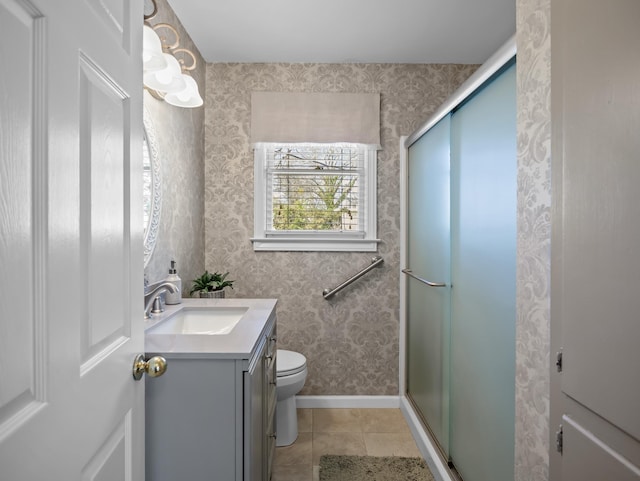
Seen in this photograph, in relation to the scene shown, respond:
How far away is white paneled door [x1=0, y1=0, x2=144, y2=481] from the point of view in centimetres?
45

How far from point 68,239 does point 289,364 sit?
1701 mm

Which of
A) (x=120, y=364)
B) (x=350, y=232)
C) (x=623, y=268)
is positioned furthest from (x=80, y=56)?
(x=350, y=232)

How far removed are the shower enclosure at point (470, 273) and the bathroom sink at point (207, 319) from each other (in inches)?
39.8

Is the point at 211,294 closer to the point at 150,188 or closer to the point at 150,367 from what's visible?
the point at 150,188

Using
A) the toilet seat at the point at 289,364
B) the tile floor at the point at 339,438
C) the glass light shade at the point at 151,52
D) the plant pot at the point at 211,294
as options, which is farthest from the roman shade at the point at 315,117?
the tile floor at the point at 339,438

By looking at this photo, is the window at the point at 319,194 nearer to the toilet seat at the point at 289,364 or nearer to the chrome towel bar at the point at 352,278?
the chrome towel bar at the point at 352,278

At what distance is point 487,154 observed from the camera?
4.73 feet

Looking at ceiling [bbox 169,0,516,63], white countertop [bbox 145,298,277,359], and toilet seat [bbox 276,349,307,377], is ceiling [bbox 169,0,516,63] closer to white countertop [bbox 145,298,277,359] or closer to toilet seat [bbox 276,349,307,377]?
white countertop [bbox 145,298,277,359]

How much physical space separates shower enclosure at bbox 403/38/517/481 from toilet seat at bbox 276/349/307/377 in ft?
2.43

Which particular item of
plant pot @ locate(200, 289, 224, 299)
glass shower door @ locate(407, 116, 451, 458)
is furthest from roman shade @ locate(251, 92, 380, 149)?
plant pot @ locate(200, 289, 224, 299)

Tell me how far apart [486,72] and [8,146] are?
1.44 m

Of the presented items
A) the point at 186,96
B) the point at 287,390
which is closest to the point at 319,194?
the point at 186,96

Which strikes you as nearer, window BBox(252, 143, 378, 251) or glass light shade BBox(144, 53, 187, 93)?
glass light shade BBox(144, 53, 187, 93)

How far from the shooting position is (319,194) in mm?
2631
